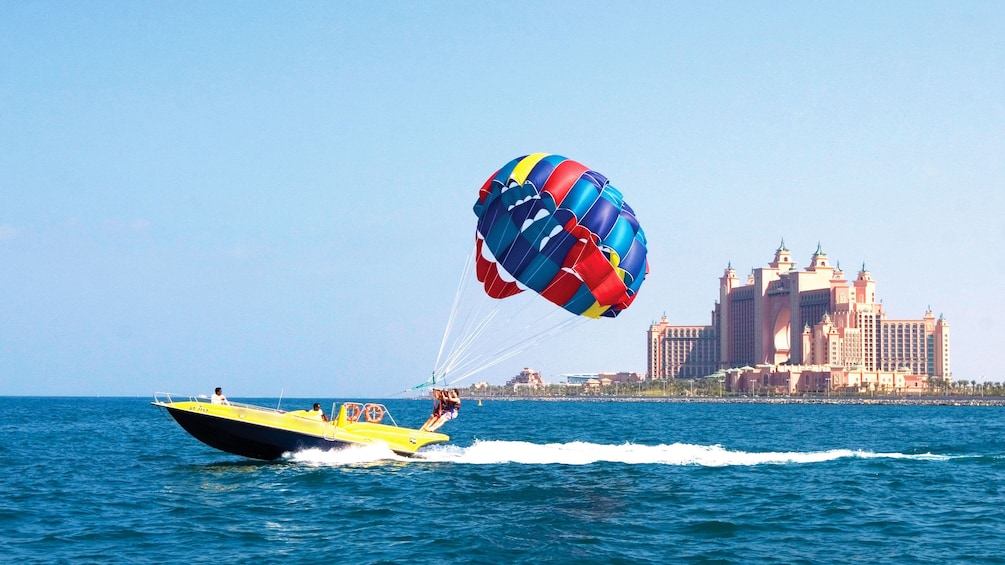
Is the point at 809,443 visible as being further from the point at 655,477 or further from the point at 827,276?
the point at 827,276

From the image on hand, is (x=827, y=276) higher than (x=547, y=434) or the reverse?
Result: higher

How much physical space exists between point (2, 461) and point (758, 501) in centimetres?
1974

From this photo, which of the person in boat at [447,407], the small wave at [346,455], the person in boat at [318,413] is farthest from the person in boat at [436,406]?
the person in boat at [318,413]

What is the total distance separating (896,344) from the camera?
19875 centimetres

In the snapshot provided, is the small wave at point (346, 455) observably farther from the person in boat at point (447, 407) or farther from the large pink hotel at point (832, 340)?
the large pink hotel at point (832, 340)

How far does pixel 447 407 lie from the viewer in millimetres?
25984

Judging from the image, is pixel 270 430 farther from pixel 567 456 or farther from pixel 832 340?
pixel 832 340

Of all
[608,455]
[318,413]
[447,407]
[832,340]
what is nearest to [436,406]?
[447,407]

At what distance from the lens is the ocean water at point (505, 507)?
15375 mm

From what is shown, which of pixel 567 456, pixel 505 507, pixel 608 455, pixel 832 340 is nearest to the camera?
pixel 505 507

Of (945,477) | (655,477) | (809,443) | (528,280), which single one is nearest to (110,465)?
(528,280)

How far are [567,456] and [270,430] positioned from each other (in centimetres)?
755

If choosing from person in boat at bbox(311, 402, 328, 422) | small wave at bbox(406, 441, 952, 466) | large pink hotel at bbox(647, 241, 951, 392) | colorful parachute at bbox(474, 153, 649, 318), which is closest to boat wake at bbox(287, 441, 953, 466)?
small wave at bbox(406, 441, 952, 466)

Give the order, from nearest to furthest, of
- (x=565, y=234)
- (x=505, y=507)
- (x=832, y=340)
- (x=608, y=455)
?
(x=505, y=507) → (x=565, y=234) → (x=608, y=455) → (x=832, y=340)
